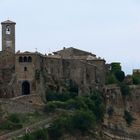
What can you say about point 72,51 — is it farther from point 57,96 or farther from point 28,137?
point 28,137

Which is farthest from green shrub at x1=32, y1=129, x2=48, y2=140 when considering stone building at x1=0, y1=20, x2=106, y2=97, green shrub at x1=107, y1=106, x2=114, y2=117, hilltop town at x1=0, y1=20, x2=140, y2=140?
green shrub at x1=107, y1=106, x2=114, y2=117

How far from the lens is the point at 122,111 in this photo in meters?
104

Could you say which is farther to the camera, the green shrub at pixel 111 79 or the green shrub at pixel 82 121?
the green shrub at pixel 111 79

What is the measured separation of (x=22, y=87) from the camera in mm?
97625

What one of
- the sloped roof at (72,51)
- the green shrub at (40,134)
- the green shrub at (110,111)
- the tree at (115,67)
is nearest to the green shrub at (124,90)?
the green shrub at (110,111)

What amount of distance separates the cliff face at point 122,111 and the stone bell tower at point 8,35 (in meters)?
7.91

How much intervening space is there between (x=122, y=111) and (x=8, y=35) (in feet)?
34.2

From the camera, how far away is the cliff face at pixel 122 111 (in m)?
102

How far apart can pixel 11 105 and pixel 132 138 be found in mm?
12392

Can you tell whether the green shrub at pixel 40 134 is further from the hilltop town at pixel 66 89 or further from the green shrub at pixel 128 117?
the green shrub at pixel 128 117

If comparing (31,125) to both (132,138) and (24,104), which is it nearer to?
(24,104)

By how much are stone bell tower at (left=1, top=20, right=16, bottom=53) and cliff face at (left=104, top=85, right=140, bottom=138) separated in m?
7.91

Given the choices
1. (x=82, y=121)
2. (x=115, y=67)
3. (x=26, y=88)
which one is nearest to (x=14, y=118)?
(x=82, y=121)

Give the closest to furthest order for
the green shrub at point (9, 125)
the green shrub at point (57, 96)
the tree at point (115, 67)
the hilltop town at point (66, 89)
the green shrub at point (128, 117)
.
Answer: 1. the green shrub at point (9, 125)
2. the hilltop town at point (66, 89)
3. the green shrub at point (57, 96)
4. the green shrub at point (128, 117)
5. the tree at point (115, 67)
